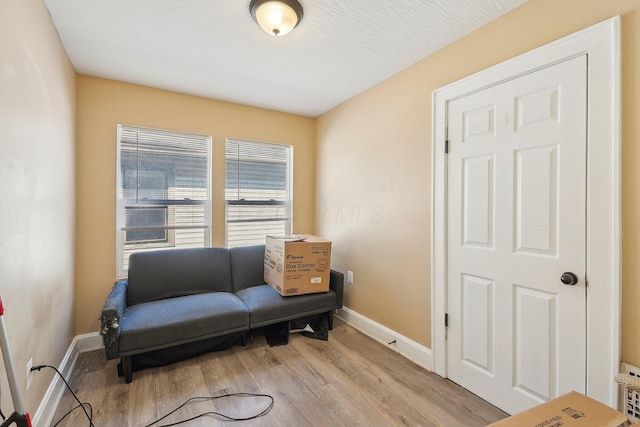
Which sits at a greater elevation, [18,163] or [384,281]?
[18,163]

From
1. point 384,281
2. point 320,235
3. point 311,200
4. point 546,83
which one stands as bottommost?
point 384,281

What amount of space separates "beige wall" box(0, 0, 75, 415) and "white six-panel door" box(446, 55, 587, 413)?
250 centimetres

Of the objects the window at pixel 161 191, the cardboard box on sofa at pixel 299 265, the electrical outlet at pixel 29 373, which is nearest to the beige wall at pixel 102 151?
the window at pixel 161 191

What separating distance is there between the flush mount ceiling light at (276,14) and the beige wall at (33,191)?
3.70ft

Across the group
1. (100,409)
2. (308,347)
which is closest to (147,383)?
(100,409)

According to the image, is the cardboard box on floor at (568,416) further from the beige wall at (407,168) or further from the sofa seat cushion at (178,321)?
the sofa seat cushion at (178,321)

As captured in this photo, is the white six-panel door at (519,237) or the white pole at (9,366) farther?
the white six-panel door at (519,237)

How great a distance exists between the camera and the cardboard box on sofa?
2.74 metres

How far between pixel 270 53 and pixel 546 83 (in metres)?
1.85

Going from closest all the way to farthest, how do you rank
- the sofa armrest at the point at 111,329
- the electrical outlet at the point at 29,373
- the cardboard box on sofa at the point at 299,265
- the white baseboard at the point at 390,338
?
the electrical outlet at the point at 29,373 < the sofa armrest at the point at 111,329 < the white baseboard at the point at 390,338 < the cardboard box on sofa at the point at 299,265

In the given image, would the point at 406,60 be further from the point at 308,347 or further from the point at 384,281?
the point at 308,347

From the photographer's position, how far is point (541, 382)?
166 cm

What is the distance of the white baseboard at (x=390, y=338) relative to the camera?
2336 millimetres

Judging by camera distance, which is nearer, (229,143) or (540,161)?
(540,161)
